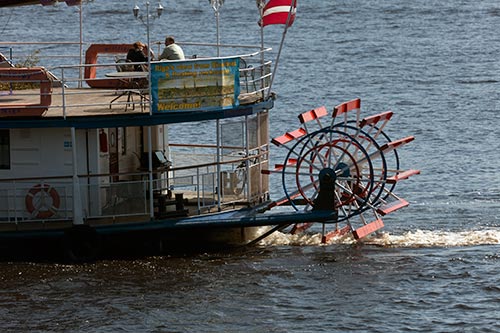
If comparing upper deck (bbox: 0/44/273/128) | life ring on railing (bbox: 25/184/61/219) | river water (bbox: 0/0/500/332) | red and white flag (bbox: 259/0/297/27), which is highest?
red and white flag (bbox: 259/0/297/27)

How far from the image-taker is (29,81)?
21.6 meters

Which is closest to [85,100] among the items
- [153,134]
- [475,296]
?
[153,134]

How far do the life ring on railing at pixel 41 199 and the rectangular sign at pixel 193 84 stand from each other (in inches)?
89.6

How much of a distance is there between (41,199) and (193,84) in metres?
3.28

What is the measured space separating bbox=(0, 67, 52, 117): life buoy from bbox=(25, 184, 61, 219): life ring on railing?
1.32 m

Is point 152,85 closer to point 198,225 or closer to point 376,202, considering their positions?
point 198,225

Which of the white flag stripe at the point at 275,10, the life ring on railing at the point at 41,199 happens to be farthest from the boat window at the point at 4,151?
the white flag stripe at the point at 275,10

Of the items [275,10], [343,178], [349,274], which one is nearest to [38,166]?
[275,10]

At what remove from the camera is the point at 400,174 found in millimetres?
24578

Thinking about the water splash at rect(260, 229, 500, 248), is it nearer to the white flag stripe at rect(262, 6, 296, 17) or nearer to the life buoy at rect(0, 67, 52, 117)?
the white flag stripe at rect(262, 6, 296, 17)

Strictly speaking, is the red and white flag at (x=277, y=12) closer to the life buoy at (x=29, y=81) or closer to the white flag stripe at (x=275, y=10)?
the white flag stripe at (x=275, y=10)

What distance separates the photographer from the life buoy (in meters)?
21.4

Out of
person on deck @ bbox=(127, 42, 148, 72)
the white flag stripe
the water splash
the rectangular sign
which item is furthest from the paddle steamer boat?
the water splash

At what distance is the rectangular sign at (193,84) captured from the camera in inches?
853
